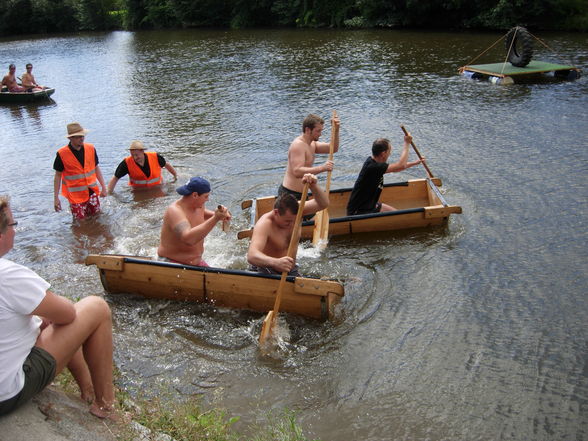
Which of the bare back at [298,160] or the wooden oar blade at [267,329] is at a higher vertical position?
the bare back at [298,160]

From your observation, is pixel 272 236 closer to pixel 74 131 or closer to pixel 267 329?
pixel 267 329

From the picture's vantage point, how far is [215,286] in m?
6.37

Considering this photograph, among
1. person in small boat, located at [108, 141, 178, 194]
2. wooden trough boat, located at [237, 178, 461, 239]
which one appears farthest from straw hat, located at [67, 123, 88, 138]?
wooden trough boat, located at [237, 178, 461, 239]

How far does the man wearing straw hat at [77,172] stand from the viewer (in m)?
8.58

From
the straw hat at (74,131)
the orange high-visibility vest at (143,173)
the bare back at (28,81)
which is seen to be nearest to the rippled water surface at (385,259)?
the orange high-visibility vest at (143,173)

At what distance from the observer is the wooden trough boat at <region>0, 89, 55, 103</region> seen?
21.1m

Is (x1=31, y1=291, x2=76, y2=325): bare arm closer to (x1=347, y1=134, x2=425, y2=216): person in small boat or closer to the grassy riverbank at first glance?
the grassy riverbank

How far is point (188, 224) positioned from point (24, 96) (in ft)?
60.2

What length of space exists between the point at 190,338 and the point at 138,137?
10044 mm

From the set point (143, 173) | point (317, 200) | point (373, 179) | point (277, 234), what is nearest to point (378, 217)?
point (373, 179)

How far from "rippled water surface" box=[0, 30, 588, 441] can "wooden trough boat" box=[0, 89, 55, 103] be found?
2142 millimetres

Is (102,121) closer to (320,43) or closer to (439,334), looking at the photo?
(439,334)

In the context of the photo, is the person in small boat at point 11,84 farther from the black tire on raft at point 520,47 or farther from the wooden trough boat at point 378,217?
the black tire on raft at point 520,47

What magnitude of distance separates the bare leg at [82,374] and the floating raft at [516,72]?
55.4 feet
